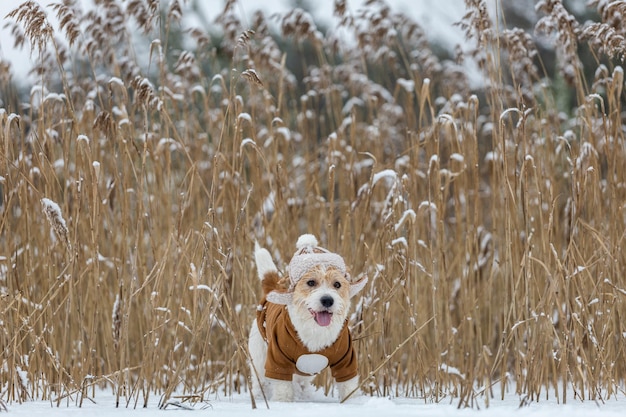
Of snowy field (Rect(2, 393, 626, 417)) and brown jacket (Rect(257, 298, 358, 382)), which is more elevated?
brown jacket (Rect(257, 298, 358, 382))

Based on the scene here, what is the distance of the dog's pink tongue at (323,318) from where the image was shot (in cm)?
229

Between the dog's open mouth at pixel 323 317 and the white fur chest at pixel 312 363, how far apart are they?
13cm

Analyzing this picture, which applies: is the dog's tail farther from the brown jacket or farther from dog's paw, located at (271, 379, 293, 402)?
dog's paw, located at (271, 379, 293, 402)

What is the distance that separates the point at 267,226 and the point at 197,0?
29.3 feet

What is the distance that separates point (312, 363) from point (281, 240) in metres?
0.86

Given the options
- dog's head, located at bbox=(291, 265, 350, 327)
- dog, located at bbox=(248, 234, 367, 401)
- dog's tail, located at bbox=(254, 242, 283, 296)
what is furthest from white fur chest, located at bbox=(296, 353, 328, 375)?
dog's tail, located at bbox=(254, 242, 283, 296)

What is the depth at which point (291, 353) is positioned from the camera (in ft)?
7.86

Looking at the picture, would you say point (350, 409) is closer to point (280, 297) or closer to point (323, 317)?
point (323, 317)

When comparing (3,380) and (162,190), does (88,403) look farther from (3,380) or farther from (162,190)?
(162,190)

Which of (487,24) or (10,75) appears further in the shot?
(10,75)

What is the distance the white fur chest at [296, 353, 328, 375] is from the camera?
2381 millimetres

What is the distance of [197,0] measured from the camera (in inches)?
448

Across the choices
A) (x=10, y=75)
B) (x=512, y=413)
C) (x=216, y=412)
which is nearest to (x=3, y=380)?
(x=216, y=412)

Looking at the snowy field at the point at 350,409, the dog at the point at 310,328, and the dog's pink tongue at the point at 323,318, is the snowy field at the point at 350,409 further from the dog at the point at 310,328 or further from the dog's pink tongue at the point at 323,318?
the dog's pink tongue at the point at 323,318
